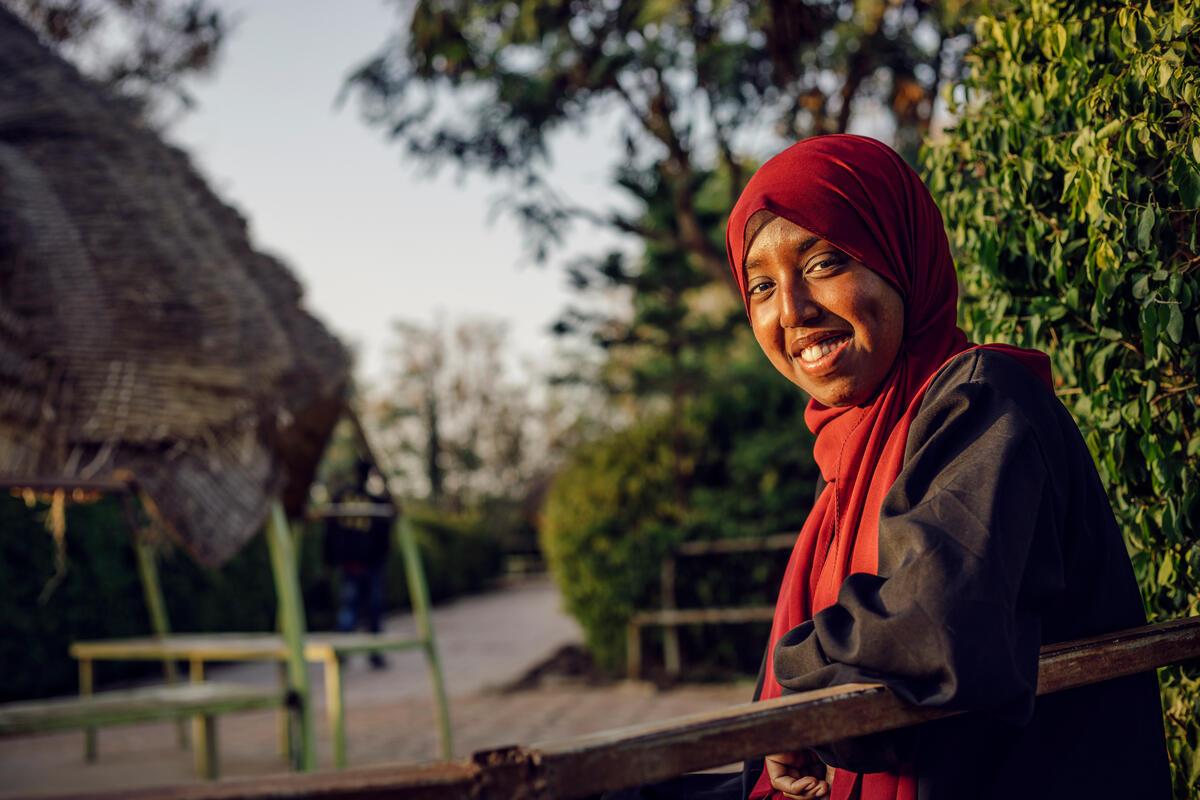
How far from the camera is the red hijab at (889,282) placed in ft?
4.70

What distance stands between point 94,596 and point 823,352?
10.6 m

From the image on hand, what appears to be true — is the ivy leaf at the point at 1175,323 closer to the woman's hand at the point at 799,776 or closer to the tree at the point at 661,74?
→ the woman's hand at the point at 799,776

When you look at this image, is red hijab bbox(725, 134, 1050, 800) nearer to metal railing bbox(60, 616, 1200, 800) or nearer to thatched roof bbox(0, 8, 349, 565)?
metal railing bbox(60, 616, 1200, 800)

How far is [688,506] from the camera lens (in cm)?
873

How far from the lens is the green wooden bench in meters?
3.79

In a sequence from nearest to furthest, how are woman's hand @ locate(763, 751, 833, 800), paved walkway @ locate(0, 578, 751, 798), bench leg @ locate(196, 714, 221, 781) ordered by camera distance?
woman's hand @ locate(763, 751, 833, 800) → bench leg @ locate(196, 714, 221, 781) → paved walkway @ locate(0, 578, 751, 798)

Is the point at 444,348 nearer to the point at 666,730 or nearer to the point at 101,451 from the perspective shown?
the point at 101,451

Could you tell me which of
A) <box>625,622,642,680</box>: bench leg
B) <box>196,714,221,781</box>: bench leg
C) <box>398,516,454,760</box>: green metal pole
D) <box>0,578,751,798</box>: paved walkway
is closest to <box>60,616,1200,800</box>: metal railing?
<box>0,578,751,798</box>: paved walkway

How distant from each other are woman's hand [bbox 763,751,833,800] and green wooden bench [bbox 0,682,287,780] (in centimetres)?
328

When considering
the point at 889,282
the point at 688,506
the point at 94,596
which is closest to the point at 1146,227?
the point at 889,282

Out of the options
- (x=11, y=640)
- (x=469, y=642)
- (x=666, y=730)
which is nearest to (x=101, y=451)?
(x=666, y=730)

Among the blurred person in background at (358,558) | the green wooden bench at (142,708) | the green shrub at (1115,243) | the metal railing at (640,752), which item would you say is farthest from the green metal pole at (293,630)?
the blurred person in background at (358,558)

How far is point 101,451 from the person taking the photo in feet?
12.0

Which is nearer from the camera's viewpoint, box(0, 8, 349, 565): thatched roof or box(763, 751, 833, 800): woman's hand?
box(763, 751, 833, 800): woman's hand
